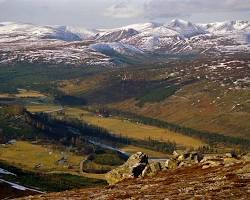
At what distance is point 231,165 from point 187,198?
35794mm

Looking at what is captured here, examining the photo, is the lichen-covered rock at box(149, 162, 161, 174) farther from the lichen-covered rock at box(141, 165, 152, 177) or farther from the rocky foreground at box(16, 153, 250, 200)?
the lichen-covered rock at box(141, 165, 152, 177)

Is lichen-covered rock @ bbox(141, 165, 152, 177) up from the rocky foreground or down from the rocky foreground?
down

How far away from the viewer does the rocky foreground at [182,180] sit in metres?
70.1

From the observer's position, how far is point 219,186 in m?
72.5

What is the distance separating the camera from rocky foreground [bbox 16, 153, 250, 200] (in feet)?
230

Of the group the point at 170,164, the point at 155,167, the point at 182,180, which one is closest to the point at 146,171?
the point at 155,167

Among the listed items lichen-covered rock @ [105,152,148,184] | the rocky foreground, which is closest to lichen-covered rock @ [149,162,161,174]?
the rocky foreground

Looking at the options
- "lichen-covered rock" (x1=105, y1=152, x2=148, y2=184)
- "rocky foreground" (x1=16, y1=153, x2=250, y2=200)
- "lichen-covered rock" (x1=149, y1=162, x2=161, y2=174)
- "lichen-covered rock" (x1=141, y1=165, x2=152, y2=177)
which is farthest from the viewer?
"lichen-covered rock" (x1=105, y1=152, x2=148, y2=184)

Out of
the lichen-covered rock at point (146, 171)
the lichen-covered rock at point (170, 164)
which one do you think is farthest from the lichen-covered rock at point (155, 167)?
the lichen-covered rock at point (170, 164)

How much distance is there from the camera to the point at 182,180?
292 feet

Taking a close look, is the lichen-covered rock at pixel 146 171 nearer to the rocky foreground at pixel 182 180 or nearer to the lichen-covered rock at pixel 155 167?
the rocky foreground at pixel 182 180

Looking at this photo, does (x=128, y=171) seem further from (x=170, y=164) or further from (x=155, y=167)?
(x=170, y=164)

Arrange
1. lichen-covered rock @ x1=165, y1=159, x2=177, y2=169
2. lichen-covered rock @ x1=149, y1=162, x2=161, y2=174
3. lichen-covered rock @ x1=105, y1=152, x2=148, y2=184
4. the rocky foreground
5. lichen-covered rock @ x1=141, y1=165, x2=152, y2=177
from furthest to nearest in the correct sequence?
lichen-covered rock @ x1=165, y1=159, x2=177, y2=169 < lichen-covered rock @ x1=105, y1=152, x2=148, y2=184 < lichen-covered rock @ x1=149, y1=162, x2=161, y2=174 < lichen-covered rock @ x1=141, y1=165, x2=152, y2=177 < the rocky foreground

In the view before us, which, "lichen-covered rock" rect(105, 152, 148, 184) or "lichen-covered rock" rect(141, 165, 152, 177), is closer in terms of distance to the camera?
"lichen-covered rock" rect(141, 165, 152, 177)
